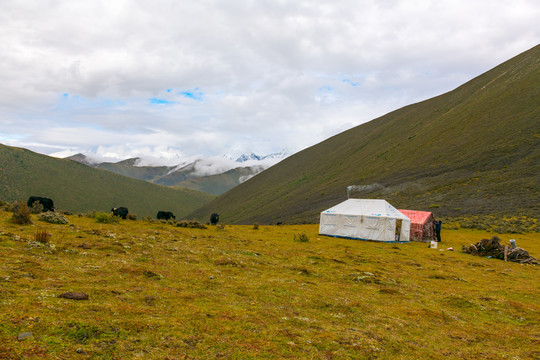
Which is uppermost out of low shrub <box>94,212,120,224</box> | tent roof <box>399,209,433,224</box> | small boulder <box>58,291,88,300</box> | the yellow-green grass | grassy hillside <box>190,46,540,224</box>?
grassy hillside <box>190,46,540,224</box>

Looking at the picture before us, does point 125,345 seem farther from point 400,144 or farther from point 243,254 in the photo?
point 400,144

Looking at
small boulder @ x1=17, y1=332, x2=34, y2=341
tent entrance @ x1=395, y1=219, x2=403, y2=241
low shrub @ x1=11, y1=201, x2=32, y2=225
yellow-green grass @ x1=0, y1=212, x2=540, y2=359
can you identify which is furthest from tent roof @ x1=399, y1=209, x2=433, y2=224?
small boulder @ x1=17, y1=332, x2=34, y2=341

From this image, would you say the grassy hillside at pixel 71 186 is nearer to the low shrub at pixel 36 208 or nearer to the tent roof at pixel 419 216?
the low shrub at pixel 36 208

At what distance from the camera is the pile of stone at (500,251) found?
2123 cm

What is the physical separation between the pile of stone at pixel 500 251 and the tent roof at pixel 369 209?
833 centimetres

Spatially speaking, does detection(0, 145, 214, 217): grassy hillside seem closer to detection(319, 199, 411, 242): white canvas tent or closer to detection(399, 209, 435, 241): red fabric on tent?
detection(319, 199, 411, 242): white canvas tent

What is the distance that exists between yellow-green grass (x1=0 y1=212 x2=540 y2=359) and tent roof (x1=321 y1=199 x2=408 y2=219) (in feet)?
60.1

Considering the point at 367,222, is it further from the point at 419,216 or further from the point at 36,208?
the point at 36,208

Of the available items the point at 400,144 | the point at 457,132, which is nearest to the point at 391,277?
the point at 457,132

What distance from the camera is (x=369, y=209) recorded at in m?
33.4

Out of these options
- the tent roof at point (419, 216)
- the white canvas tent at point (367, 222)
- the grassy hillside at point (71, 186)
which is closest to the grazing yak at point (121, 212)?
the white canvas tent at point (367, 222)

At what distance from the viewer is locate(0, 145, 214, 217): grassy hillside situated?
116 m

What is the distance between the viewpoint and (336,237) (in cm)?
3331

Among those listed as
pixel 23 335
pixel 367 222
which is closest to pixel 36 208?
pixel 23 335
